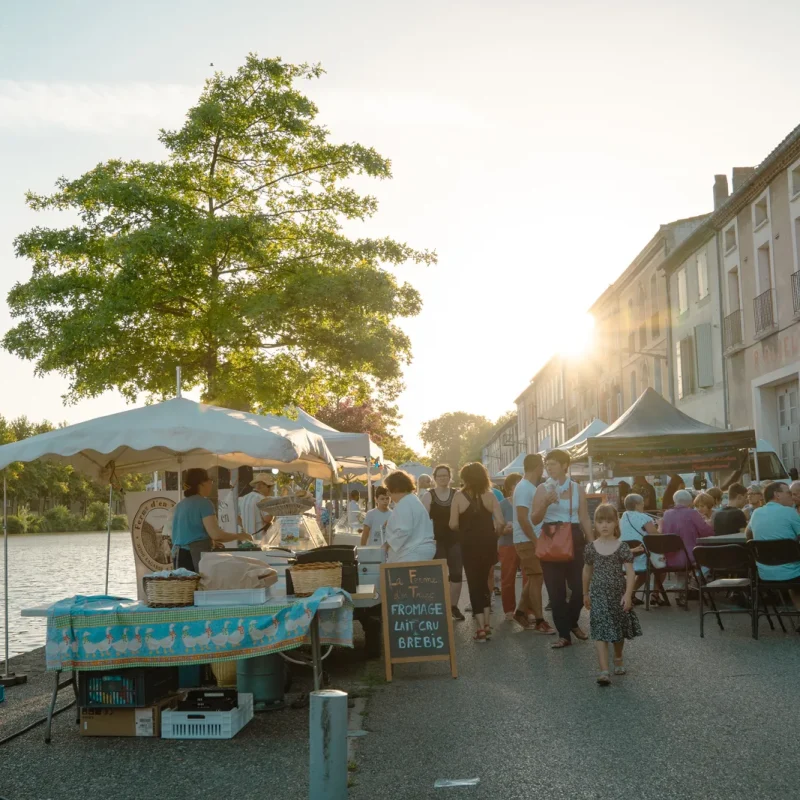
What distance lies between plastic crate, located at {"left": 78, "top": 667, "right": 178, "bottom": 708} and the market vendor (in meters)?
2.38

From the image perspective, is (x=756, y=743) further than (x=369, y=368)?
No

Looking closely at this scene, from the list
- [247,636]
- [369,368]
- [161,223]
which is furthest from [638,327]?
[247,636]

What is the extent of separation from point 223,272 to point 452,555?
33.5ft

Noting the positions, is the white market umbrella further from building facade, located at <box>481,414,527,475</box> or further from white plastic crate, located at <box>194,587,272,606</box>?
building facade, located at <box>481,414,527,475</box>

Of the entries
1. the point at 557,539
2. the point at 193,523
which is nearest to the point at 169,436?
the point at 193,523

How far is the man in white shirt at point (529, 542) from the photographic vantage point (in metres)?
11.1

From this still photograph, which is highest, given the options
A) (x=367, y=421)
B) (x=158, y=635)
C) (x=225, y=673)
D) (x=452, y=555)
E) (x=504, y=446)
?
(x=504, y=446)

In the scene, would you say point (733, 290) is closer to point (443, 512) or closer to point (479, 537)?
point (443, 512)

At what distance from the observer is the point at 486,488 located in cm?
1127

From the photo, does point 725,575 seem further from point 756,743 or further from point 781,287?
point 781,287

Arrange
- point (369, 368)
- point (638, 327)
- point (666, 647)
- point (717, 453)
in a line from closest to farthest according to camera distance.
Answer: point (666, 647) → point (717, 453) → point (369, 368) → point (638, 327)

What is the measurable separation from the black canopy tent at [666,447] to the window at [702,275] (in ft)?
46.8

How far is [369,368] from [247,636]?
50.5ft

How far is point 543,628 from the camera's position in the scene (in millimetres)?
11250
